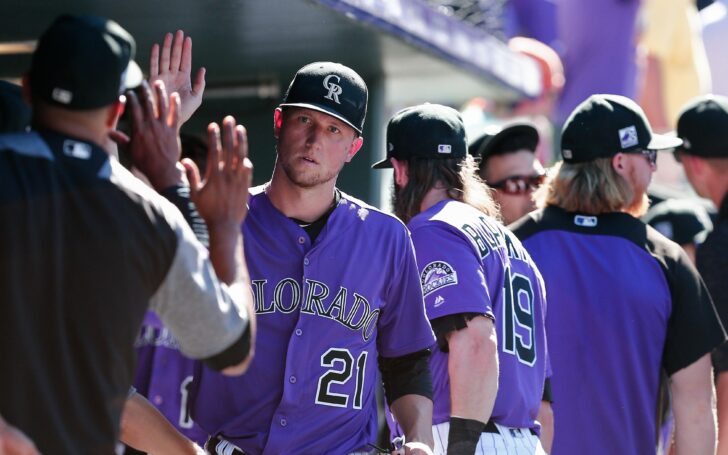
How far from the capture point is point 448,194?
4.24m

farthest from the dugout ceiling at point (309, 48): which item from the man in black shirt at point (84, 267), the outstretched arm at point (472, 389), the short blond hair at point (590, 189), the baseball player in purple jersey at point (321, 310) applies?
the man in black shirt at point (84, 267)

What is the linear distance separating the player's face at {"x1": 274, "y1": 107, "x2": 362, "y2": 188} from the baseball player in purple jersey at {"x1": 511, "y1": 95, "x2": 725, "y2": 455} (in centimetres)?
122

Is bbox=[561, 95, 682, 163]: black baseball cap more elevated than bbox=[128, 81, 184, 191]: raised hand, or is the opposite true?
bbox=[128, 81, 184, 191]: raised hand

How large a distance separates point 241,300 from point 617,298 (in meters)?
2.23

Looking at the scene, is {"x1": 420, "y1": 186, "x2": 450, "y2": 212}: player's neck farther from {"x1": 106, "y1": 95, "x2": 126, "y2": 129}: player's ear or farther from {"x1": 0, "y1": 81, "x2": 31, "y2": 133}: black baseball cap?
{"x1": 106, "y1": 95, "x2": 126, "y2": 129}: player's ear

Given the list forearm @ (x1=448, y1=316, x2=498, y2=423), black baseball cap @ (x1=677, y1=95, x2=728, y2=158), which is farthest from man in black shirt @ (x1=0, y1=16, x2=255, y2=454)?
black baseball cap @ (x1=677, y1=95, x2=728, y2=158)

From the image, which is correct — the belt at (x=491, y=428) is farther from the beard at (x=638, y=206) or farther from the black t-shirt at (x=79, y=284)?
the black t-shirt at (x=79, y=284)

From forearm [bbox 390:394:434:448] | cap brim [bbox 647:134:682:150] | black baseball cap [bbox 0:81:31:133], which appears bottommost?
forearm [bbox 390:394:434:448]

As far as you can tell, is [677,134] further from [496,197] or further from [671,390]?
[671,390]

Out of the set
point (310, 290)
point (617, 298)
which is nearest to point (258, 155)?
point (617, 298)

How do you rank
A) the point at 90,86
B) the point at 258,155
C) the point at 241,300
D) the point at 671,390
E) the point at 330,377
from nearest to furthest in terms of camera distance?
the point at 90,86 → the point at 241,300 → the point at 330,377 → the point at 671,390 → the point at 258,155

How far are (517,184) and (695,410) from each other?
5.22 ft

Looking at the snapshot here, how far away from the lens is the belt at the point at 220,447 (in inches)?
139

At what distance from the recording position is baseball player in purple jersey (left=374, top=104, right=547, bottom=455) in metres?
3.79
